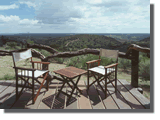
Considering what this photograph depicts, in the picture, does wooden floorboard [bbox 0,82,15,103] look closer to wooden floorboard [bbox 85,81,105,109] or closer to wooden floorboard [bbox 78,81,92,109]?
wooden floorboard [bbox 78,81,92,109]

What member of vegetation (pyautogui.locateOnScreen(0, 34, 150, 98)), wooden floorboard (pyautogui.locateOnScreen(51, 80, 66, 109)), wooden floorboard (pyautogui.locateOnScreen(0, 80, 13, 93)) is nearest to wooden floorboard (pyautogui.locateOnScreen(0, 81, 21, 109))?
wooden floorboard (pyautogui.locateOnScreen(0, 80, 13, 93))

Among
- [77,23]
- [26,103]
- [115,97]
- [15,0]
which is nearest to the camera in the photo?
[26,103]

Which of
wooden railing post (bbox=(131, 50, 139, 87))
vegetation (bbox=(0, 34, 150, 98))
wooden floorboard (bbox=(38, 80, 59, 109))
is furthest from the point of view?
vegetation (bbox=(0, 34, 150, 98))

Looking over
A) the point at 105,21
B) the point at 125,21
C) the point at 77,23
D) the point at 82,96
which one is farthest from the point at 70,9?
the point at 82,96

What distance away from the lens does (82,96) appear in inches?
98.3

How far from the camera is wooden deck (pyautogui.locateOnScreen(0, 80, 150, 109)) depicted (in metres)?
2.14

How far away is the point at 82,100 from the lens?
2.34 m

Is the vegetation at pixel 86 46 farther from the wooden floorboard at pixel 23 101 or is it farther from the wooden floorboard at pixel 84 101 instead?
the wooden floorboard at pixel 84 101

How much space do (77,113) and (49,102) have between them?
0.60 m

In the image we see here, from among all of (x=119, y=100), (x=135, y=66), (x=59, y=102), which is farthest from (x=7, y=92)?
(x=135, y=66)

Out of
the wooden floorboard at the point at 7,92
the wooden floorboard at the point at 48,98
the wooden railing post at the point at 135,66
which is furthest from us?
the wooden railing post at the point at 135,66

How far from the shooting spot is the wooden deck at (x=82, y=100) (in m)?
2.14

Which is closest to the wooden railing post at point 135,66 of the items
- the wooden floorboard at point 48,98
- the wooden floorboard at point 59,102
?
the wooden floorboard at point 59,102
